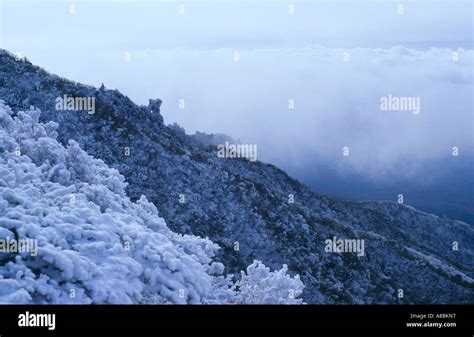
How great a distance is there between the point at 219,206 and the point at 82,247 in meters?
21.2

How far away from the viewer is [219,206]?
29.2 meters

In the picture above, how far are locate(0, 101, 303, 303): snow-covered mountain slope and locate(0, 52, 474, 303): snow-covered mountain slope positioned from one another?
549 inches

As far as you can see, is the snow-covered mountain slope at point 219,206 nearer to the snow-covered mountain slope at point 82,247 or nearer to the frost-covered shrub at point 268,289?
the frost-covered shrub at point 268,289

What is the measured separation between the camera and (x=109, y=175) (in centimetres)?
1206

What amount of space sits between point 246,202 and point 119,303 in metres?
22.9

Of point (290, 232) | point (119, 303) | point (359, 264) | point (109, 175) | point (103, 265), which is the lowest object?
point (359, 264)
